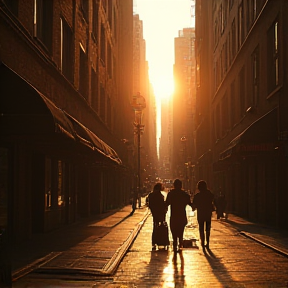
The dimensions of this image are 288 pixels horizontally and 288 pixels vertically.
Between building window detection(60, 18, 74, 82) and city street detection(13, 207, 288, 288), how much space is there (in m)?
10.2

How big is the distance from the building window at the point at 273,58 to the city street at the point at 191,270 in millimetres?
10120

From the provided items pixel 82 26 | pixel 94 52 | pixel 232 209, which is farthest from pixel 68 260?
pixel 232 209

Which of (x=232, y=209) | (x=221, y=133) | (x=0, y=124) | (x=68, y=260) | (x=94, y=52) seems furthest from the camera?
(x=221, y=133)

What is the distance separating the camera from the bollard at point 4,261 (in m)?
8.44

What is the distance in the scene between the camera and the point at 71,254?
13617 millimetres

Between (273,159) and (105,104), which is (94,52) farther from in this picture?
(273,159)

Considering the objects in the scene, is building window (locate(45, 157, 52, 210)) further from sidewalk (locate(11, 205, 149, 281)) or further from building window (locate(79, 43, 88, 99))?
building window (locate(79, 43, 88, 99))

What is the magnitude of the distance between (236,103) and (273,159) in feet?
42.1

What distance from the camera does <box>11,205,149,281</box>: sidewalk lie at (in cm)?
1091

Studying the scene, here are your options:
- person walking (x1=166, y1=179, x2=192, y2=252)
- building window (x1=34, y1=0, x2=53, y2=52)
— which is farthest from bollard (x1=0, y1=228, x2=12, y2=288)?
building window (x1=34, y1=0, x2=53, y2=52)

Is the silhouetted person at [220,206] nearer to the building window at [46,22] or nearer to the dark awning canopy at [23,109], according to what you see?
the building window at [46,22]

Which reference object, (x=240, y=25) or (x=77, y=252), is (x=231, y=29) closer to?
(x=240, y=25)

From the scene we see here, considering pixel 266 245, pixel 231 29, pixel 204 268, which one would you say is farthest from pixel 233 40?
pixel 204 268

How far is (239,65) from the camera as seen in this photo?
3572 cm
